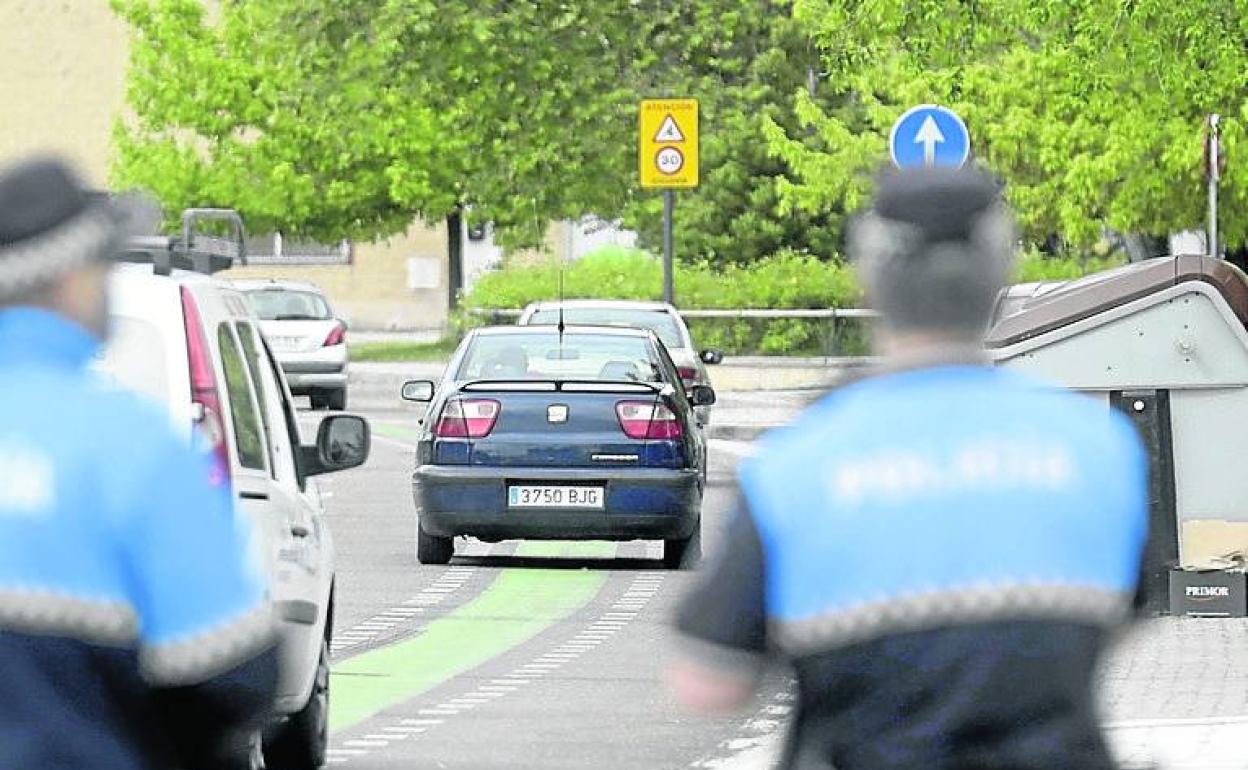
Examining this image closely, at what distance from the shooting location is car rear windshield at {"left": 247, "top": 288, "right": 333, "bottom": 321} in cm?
3947

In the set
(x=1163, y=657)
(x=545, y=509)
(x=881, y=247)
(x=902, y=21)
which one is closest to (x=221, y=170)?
(x=902, y=21)

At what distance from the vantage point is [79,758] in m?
4.04

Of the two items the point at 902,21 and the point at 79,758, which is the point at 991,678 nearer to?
the point at 79,758

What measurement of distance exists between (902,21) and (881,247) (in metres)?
23.6

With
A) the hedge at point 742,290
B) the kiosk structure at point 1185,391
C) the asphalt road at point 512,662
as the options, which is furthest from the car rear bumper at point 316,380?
the kiosk structure at point 1185,391

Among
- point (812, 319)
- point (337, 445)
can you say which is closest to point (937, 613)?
point (337, 445)

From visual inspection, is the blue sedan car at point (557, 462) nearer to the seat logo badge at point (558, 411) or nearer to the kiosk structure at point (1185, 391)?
the seat logo badge at point (558, 411)

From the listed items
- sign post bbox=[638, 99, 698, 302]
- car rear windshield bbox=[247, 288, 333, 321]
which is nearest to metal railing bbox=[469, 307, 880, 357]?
car rear windshield bbox=[247, 288, 333, 321]

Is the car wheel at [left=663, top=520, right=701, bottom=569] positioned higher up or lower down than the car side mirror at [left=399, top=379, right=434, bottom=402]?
lower down

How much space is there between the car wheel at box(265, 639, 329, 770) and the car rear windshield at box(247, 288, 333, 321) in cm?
2920

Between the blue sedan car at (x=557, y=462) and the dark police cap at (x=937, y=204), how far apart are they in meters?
14.3

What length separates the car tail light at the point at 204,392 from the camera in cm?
903

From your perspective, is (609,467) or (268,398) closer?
(268,398)

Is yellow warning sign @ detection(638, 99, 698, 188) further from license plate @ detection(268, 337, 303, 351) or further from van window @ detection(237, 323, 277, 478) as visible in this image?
van window @ detection(237, 323, 277, 478)
